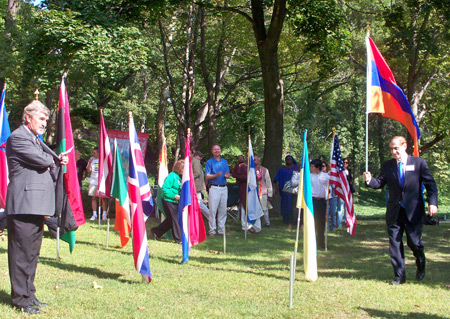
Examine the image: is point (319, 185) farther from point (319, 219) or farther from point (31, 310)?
point (31, 310)

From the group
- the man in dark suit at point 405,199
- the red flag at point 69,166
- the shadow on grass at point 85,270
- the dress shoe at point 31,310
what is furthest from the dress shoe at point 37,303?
the man in dark suit at point 405,199

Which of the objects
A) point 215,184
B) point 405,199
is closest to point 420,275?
point 405,199

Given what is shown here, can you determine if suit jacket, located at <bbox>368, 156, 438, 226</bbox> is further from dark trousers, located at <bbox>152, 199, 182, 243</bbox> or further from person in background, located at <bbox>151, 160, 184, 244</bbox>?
dark trousers, located at <bbox>152, 199, 182, 243</bbox>

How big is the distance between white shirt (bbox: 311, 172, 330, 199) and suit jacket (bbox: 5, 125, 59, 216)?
6.25 metres

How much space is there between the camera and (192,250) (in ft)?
32.9

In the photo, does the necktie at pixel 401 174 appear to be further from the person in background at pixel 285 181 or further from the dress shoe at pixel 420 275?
the person in background at pixel 285 181

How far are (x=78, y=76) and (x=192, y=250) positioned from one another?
1448 cm

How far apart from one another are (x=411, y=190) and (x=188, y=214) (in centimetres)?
347

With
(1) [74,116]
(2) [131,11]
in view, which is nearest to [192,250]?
(2) [131,11]

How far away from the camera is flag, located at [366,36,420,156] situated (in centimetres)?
764

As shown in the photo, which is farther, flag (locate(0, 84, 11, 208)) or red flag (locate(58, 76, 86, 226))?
flag (locate(0, 84, 11, 208))

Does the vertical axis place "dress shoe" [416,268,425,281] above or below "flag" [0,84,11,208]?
below

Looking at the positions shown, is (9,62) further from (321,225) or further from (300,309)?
(300,309)

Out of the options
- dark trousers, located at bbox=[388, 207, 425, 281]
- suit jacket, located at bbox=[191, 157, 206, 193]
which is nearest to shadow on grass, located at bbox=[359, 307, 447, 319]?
dark trousers, located at bbox=[388, 207, 425, 281]
